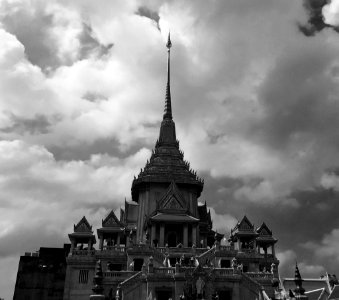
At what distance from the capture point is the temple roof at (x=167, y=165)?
70000 mm

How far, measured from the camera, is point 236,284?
4709 centimetres

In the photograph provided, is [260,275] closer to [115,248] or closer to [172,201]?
[115,248]

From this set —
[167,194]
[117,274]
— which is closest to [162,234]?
[167,194]

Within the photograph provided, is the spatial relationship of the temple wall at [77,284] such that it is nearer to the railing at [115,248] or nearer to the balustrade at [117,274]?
the railing at [115,248]

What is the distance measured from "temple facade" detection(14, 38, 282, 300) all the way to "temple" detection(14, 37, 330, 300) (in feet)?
0.32

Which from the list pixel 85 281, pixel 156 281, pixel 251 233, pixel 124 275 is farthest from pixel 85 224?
pixel 251 233

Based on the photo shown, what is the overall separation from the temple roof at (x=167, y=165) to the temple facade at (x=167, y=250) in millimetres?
146

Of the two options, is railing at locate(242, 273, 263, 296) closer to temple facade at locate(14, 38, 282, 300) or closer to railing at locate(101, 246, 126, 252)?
temple facade at locate(14, 38, 282, 300)

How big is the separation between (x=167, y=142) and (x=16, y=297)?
33.0 meters

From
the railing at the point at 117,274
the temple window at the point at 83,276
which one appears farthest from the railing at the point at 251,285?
the temple window at the point at 83,276

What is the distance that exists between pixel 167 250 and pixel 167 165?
2102 centimetres

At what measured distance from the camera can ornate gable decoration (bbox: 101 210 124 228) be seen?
198 ft

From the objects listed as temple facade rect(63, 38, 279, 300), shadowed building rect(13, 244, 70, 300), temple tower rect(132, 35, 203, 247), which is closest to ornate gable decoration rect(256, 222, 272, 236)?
temple facade rect(63, 38, 279, 300)

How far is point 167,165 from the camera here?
237ft
